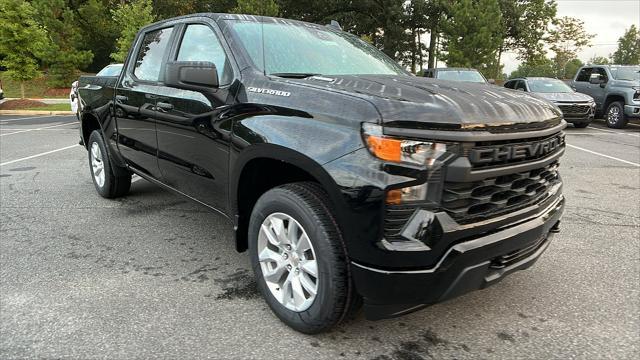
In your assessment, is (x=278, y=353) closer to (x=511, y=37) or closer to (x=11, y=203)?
(x=11, y=203)

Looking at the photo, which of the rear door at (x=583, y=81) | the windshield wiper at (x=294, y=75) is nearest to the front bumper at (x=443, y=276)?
the windshield wiper at (x=294, y=75)

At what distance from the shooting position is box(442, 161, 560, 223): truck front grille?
7.02 feet

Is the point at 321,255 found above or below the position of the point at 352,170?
below

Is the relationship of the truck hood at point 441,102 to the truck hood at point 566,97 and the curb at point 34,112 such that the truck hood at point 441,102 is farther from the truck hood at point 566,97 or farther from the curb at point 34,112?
the curb at point 34,112

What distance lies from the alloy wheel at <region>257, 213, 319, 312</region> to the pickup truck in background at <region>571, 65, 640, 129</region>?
1400 cm

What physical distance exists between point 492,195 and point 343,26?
30689 mm

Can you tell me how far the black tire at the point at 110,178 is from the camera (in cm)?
506

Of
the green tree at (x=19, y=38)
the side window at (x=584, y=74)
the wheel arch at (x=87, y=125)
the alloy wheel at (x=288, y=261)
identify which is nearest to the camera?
the alloy wheel at (x=288, y=261)

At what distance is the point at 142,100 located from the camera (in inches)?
156

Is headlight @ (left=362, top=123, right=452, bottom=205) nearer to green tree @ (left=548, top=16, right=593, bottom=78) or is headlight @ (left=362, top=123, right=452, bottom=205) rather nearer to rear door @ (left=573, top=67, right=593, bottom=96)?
rear door @ (left=573, top=67, right=593, bottom=96)

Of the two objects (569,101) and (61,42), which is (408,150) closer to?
(569,101)

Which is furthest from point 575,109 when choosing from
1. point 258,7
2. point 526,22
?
point 526,22

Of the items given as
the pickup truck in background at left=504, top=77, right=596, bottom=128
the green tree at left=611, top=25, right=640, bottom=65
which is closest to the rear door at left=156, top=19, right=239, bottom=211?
the pickup truck in background at left=504, top=77, right=596, bottom=128

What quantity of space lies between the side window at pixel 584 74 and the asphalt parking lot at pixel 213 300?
12.6 metres
